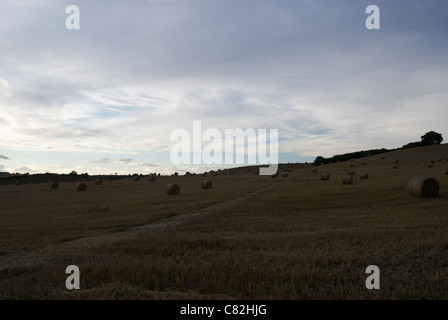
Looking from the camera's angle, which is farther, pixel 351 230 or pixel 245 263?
pixel 351 230

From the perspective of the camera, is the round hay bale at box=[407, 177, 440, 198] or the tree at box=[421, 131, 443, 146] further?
the tree at box=[421, 131, 443, 146]

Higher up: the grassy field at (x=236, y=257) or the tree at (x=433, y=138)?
the tree at (x=433, y=138)

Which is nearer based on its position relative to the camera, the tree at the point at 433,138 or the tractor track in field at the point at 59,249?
the tractor track in field at the point at 59,249

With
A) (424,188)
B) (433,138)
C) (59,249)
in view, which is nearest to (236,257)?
(59,249)

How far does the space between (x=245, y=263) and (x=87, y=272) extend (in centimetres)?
315

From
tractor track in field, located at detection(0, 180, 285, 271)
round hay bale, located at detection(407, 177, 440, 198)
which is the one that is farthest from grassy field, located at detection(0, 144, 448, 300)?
round hay bale, located at detection(407, 177, 440, 198)

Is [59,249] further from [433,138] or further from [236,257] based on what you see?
[433,138]

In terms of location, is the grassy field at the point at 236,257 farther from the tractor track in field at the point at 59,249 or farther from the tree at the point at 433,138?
the tree at the point at 433,138

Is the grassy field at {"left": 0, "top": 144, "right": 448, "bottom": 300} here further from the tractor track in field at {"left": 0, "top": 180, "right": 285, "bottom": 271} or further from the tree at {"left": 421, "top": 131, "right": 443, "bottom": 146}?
the tree at {"left": 421, "top": 131, "right": 443, "bottom": 146}

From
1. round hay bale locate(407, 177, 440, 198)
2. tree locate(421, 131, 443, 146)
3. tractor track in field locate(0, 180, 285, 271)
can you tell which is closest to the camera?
tractor track in field locate(0, 180, 285, 271)

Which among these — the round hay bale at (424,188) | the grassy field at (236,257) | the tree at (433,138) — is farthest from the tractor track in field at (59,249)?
the tree at (433,138)

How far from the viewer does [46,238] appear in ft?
35.8
